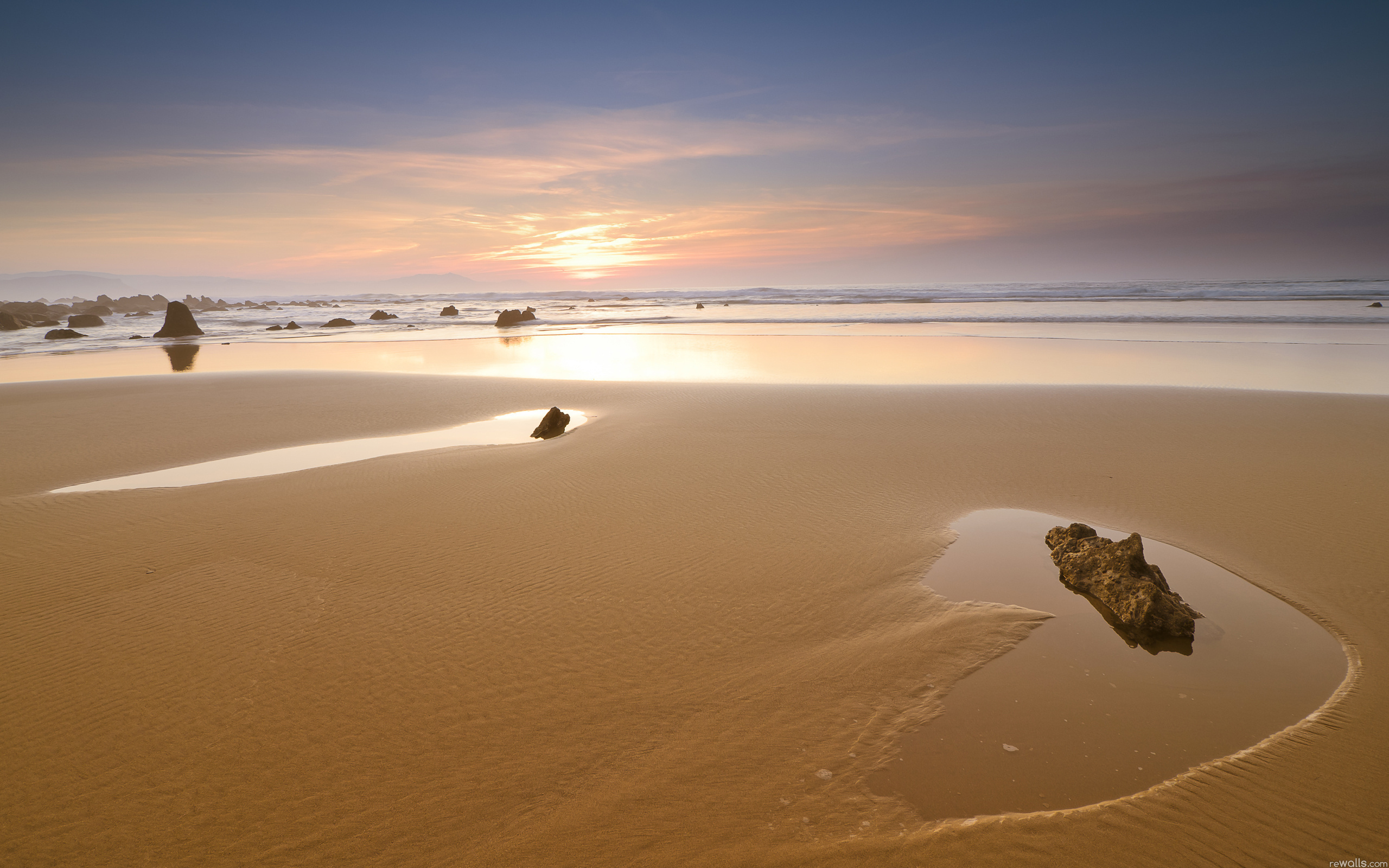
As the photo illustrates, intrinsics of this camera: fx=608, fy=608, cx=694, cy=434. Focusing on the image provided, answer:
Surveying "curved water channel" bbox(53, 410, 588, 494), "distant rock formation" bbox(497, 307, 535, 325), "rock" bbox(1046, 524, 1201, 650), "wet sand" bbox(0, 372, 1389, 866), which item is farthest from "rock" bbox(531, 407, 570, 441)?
"distant rock formation" bbox(497, 307, 535, 325)

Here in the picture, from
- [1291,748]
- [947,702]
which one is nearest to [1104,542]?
[1291,748]

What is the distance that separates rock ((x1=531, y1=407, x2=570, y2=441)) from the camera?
12.2 meters

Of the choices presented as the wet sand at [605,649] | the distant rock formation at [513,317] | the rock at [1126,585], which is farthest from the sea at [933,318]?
the rock at [1126,585]

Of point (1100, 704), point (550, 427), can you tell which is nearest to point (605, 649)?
point (1100, 704)

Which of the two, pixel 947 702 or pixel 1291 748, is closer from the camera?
pixel 1291 748

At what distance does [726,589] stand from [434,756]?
294 centimetres

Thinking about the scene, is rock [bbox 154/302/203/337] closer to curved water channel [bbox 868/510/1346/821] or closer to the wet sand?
the wet sand

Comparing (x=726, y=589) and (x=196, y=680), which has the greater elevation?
(x=726, y=589)

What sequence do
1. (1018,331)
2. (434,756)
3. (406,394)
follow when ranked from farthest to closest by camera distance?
(1018,331), (406,394), (434,756)

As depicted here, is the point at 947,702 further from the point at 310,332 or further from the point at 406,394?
the point at 310,332

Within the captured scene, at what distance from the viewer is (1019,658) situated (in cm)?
466

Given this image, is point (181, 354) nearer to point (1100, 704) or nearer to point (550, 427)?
point (550, 427)

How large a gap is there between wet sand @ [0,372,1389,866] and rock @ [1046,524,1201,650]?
2.33ft

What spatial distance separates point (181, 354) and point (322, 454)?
26.0 m
